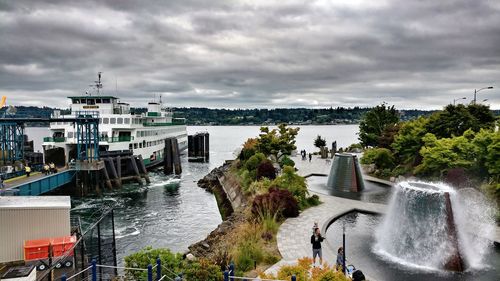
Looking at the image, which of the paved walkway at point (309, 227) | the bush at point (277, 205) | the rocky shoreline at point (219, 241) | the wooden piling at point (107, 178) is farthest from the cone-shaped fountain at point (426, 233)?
the wooden piling at point (107, 178)

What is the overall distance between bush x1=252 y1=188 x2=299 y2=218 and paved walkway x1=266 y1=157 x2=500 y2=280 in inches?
21.5

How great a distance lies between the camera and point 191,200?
39.4m

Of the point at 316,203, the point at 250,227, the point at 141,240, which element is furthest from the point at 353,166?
the point at 141,240

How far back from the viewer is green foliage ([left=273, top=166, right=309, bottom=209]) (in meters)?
25.7

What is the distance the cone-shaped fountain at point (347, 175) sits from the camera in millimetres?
31938

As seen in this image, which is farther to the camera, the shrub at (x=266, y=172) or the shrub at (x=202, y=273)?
the shrub at (x=266, y=172)

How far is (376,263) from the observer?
1622 cm

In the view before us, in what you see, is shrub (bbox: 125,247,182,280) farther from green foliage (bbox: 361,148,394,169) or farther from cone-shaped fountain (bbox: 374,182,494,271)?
green foliage (bbox: 361,148,394,169)

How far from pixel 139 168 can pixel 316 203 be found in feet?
98.0

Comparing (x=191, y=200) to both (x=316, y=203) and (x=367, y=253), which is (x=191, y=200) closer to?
(x=316, y=203)

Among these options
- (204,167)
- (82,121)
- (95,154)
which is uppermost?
(82,121)

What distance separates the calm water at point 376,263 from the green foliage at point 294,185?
4185 mm

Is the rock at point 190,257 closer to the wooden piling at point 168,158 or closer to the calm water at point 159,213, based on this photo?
the calm water at point 159,213

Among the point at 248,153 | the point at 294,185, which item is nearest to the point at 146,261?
the point at 294,185
